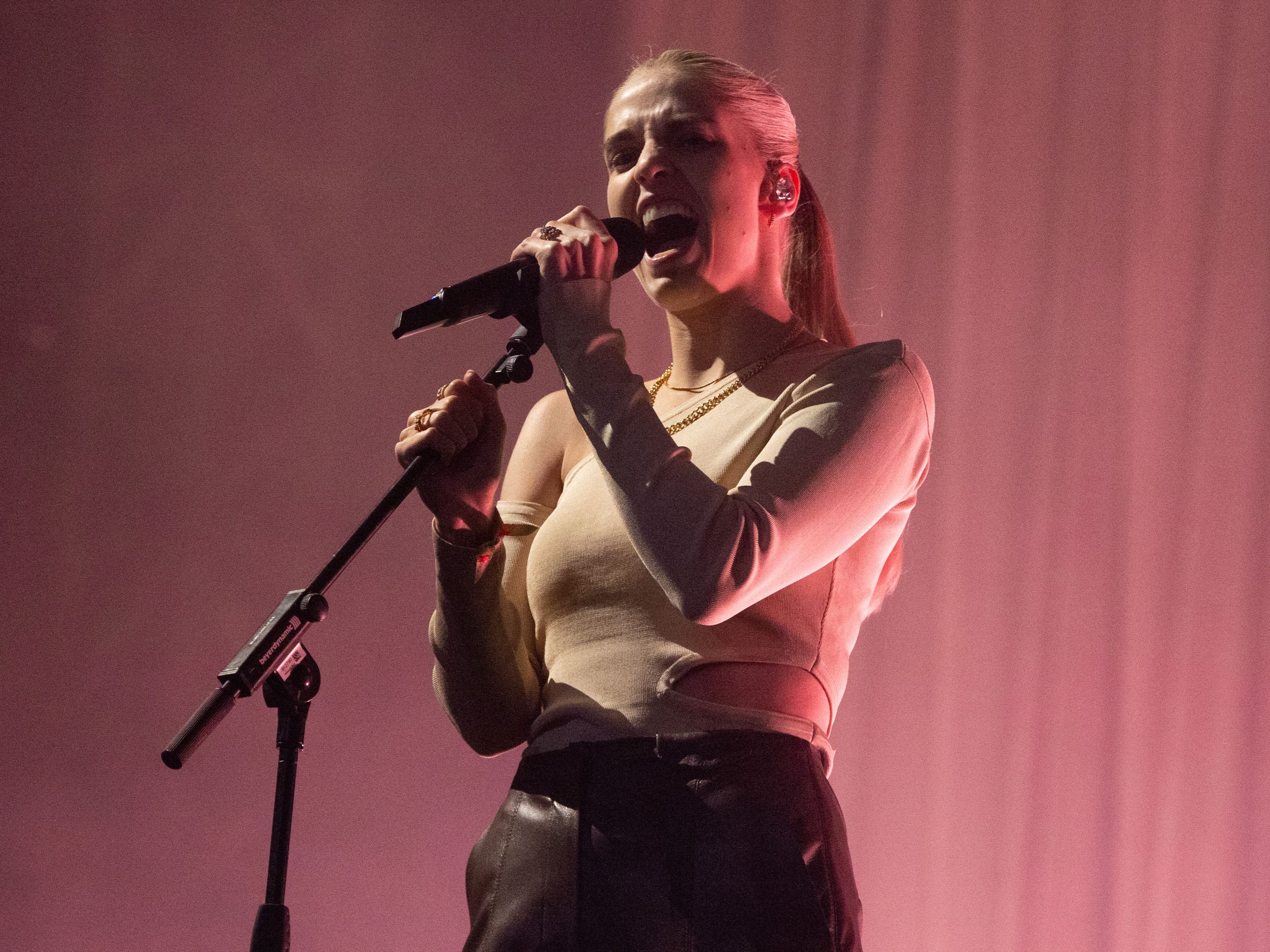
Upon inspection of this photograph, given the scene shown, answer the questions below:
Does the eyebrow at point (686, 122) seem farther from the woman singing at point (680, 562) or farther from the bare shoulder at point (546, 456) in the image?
the bare shoulder at point (546, 456)

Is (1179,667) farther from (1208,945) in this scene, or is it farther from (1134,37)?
(1134,37)

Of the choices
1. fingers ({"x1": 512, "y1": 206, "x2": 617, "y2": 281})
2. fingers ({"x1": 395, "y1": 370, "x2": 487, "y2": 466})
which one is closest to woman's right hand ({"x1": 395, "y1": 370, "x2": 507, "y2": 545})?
fingers ({"x1": 395, "y1": 370, "x2": 487, "y2": 466})

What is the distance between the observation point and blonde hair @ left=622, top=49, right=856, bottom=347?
4.37ft

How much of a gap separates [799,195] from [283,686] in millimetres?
725

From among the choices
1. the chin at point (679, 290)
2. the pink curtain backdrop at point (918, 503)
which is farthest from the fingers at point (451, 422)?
the pink curtain backdrop at point (918, 503)

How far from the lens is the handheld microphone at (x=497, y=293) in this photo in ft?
3.54

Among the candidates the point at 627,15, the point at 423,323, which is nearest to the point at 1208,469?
the point at 627,15

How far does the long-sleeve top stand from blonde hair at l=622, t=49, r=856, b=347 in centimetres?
14

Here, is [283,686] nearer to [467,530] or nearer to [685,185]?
[467,530]

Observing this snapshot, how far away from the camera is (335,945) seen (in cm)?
255

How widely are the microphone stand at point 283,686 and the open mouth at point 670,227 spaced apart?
1.17ft

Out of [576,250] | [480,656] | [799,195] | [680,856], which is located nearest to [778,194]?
[799,195]

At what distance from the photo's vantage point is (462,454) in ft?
4.00

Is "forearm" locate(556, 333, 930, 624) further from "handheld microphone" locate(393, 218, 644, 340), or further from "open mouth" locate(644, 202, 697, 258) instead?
"open mouth" locate(644, 202, 697, 258)
